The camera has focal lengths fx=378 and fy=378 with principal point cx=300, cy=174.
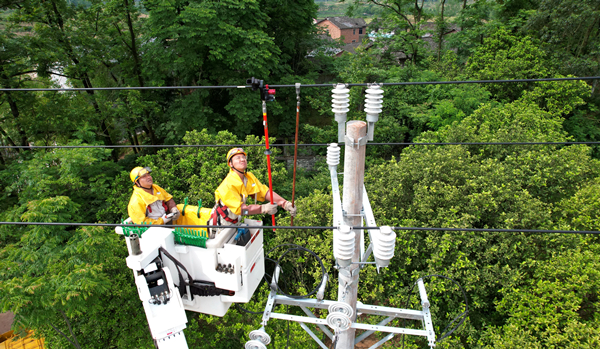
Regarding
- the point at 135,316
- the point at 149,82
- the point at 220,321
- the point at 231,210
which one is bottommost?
the point at 220,321

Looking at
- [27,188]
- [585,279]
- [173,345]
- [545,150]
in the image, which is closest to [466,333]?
[585,279]

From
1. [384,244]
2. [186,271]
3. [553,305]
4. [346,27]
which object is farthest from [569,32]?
[346,27]

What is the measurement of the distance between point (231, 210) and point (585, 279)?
21.6ft

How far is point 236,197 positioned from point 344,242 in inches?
85.4

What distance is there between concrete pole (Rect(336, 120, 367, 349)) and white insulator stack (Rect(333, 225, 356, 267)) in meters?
0.37

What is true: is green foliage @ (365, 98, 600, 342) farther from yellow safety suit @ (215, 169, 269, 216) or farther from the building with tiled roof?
the building with tiled roof

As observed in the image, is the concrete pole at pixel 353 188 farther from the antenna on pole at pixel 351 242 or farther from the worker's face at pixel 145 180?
the worker's face at pixel 145 180

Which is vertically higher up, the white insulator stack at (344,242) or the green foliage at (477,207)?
the white insulator stack at (344,242)

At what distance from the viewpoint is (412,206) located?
32.7 feet

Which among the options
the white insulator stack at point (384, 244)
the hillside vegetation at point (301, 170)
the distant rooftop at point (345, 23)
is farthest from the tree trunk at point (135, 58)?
the distant rooftop at point (345, 23)

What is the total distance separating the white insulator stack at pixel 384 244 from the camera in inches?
137

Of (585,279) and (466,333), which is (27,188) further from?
(585,279)

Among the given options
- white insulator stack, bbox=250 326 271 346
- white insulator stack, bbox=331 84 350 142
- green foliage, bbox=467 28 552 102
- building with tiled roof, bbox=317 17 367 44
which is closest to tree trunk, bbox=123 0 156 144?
white insulator stack, bbox=250 326 271 346

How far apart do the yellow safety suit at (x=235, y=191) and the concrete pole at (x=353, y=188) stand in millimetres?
1860
